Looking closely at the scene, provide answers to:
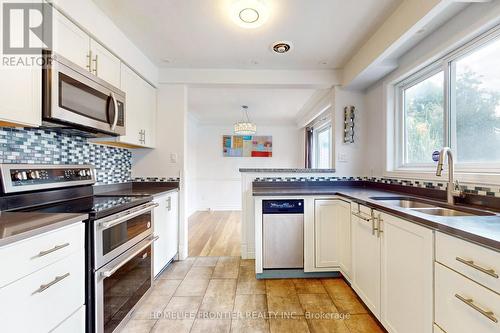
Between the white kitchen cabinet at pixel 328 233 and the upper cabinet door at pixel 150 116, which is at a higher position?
the upper cabinet door at pixel 150 116

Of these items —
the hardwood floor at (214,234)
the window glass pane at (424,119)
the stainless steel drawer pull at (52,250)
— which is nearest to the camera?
the stainless steel drawer pull at (52,250)

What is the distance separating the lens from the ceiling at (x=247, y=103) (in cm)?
365

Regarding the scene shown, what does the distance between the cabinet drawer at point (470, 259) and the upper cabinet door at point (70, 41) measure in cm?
240

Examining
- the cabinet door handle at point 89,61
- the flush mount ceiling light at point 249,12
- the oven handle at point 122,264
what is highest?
the flush mount ceiling light at point 249,12

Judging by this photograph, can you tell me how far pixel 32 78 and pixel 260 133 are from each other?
520cm

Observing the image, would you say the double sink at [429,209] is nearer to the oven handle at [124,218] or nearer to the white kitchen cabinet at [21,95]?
the oven handle at [124,218]

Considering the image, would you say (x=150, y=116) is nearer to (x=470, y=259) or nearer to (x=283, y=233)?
(x=283, y=233)

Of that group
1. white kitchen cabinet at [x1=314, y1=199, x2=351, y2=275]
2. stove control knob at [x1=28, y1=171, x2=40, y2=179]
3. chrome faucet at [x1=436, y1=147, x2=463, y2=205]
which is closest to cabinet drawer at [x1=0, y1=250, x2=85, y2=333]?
stove control knob at [x1=28, y1=171, x2=40, y2=179]

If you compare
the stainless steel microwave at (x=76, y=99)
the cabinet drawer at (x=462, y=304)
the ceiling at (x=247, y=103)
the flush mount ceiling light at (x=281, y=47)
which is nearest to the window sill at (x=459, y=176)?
the cabinet drawer at (x=462, y=304)

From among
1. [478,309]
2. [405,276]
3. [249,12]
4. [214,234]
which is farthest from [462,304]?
[214,234]

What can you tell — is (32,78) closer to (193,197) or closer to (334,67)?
(334,67)

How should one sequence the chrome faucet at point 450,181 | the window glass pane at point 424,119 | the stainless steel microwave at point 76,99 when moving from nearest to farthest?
the stainless steel microwave at point 76,99 < the chrome faucet at point 450,181 < the window glass pane at point 424,119

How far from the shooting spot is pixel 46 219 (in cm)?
102

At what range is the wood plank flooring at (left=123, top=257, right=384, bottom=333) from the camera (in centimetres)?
158
